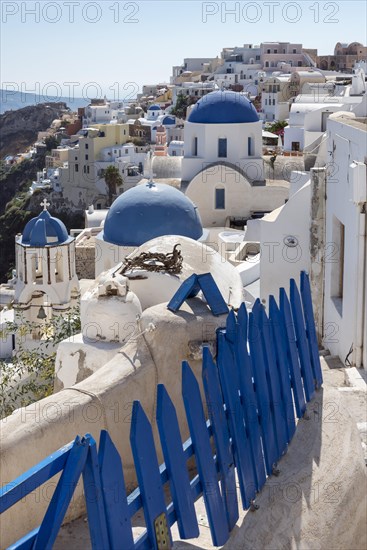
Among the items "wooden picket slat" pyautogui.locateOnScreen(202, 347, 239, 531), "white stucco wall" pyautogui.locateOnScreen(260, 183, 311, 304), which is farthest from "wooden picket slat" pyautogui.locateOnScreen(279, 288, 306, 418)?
"white stucco wall" pyautogui.locateOnScreen(260, 183, 311, 304)

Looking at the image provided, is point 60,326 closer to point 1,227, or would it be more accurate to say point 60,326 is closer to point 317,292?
point 317,292

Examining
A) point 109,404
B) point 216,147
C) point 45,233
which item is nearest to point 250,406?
point 109,404

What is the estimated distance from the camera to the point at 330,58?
79438 mm

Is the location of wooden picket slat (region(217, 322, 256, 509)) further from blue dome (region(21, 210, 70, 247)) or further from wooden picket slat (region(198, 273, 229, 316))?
blue dome (region(21, 210, 70, 247))

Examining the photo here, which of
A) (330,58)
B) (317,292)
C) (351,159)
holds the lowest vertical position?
(317,292)

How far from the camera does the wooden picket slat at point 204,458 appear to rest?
4.01m

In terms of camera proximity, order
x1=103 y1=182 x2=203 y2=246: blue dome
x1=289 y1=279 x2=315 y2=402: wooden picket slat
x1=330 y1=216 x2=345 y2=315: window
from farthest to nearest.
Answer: x1=103 y1=182 x2=203 y2=246: blue dome < x1=330 y1=216 x2=345 y2=315: window < x1=289 y1=279 x2=315 y2=402: wooden picket slat

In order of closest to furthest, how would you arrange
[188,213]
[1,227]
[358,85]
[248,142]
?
A: [188,213] < [358,85] < [248,142] < [1,227]

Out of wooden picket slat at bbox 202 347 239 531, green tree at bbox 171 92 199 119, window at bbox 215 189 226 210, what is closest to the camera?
wooden picket slat at bbox 202 347 239 531

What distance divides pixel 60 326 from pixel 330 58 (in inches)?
2825

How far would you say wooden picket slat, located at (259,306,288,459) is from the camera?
4.82 meters

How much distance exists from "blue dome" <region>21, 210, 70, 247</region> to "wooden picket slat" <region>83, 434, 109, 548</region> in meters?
15.5

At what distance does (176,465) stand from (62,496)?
28.1 inches

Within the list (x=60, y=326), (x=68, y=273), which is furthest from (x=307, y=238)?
(x=68, y=273)
